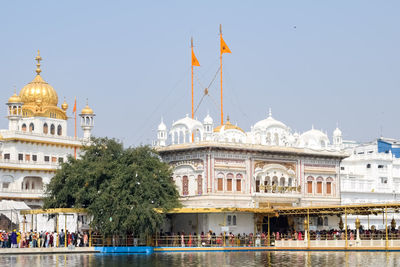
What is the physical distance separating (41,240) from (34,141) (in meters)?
18.7

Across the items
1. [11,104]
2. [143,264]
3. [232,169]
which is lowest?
[143,264]

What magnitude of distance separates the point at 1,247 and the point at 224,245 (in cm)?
1371

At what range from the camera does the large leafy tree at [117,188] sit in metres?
50.8

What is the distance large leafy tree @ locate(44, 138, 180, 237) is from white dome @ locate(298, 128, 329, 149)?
12574 millimetres

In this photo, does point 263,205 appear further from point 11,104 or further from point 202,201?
point 11,104

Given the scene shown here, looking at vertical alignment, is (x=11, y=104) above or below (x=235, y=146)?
above

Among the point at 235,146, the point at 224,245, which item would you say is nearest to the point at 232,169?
the point at 235,146

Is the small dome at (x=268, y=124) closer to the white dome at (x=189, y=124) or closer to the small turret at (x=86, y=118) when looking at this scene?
the white dome at (x=189, y=124)

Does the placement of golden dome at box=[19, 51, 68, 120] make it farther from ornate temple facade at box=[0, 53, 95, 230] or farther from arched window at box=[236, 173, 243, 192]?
arched window at box=[236, 173, 243, 192]

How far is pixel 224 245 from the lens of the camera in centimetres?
5259

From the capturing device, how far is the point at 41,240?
2069 inches

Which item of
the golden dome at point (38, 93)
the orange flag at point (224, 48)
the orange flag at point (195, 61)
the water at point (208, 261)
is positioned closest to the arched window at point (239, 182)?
the orange flag at point (195, 61)

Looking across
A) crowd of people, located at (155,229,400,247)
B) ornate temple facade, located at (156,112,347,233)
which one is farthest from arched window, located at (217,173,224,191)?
crowd of people, located at (155,229,400,247)

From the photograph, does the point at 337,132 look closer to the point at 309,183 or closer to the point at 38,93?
the point at 309,183
